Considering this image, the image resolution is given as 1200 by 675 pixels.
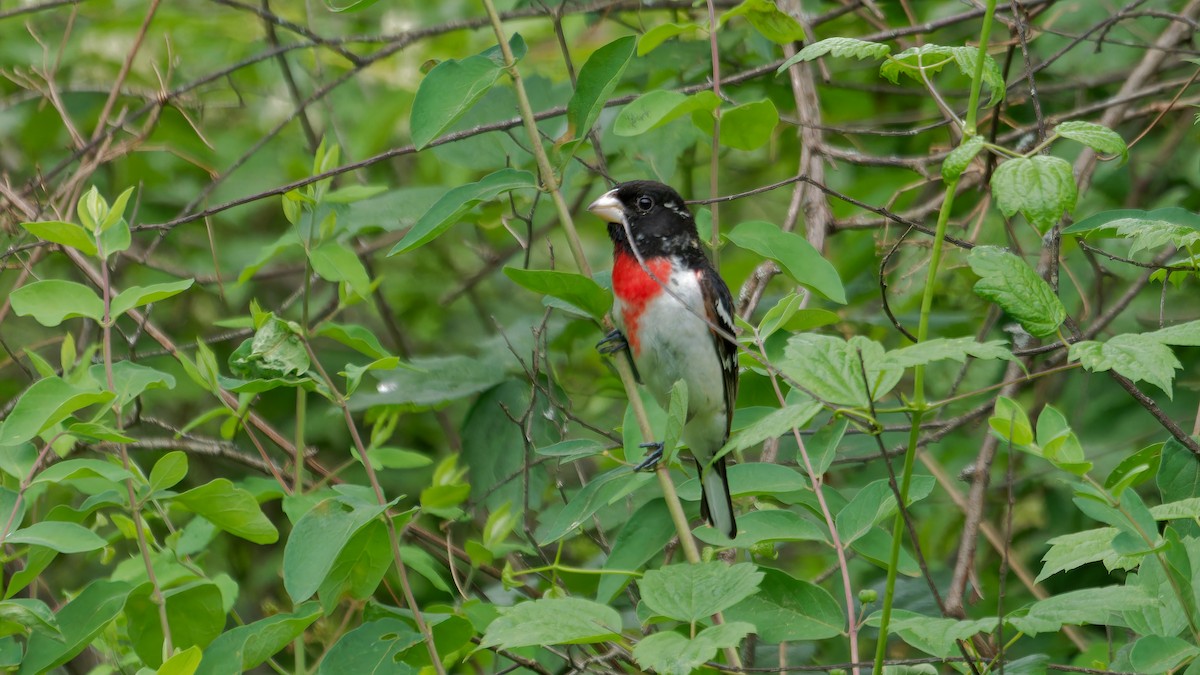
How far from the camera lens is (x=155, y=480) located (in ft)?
7.92

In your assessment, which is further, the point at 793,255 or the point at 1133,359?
the point at 793,255

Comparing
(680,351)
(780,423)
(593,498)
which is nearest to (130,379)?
(593,498)

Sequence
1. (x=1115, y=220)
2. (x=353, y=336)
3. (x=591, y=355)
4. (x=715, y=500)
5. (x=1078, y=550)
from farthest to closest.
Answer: (x=591, y=355)
(x=715, y=500)
(x=353, y=336)
(x=1115, y=220)
(x=1078, y=550)

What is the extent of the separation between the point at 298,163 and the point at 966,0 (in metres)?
3.02

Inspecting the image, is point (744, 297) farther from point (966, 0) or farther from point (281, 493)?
point (281, 493)

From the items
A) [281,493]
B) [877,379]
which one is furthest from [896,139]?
[877,379]

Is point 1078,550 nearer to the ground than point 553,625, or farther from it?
nearer to the ground

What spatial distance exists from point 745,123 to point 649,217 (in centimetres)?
87

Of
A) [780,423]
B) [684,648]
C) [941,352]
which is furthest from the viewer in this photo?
[684,648]

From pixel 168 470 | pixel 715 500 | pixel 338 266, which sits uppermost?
pixel 338 266

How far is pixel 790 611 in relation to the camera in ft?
7.32

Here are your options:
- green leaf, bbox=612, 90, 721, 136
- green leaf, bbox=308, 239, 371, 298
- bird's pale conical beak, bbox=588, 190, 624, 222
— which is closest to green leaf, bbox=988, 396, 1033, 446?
green leaf, bbox=612, 90, 721, 136

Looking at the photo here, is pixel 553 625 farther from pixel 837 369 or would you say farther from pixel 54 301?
pixel 54 301

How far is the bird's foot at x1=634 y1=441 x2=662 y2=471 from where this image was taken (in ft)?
8.29
